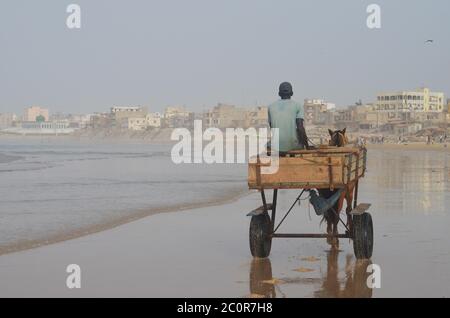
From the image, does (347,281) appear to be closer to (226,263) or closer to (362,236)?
(362,236)

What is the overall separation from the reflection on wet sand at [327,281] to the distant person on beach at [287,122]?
166cm

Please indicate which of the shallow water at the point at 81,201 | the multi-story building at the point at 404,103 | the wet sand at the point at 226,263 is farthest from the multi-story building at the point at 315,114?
the wet sand at the point at 226,263

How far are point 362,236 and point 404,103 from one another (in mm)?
163328

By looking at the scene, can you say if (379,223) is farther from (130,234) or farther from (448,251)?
(130,234)

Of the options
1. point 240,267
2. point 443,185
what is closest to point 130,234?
point 240,267

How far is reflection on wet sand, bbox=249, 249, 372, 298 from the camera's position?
725 centimetres

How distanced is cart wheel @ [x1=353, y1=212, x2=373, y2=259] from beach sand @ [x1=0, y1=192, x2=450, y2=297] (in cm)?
20

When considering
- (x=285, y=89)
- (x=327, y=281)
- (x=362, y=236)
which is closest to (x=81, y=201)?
(x=285, y=89)

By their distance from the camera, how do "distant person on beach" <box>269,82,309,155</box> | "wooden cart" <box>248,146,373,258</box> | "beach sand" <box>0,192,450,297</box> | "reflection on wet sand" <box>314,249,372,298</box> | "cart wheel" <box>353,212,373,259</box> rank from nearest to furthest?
"reflection on wet sand" <box>314,249,372,298</box> → "beach sand" <box>0,192,450,297</box> → "wooden cart" <box>248,146,373,258</box> → "cart wheel" <box>353,212,373,259</box> → "distant person on beach" <box>269,82,309,155</box>

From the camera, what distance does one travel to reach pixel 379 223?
42.6 ft

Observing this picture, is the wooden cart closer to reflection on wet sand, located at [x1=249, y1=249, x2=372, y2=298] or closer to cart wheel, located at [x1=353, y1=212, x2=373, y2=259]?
cart wheel, located at [x1=353, y1=212, x2=373, y2=259]

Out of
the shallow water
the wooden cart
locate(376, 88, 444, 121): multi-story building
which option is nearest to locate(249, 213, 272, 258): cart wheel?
the wooden cart
